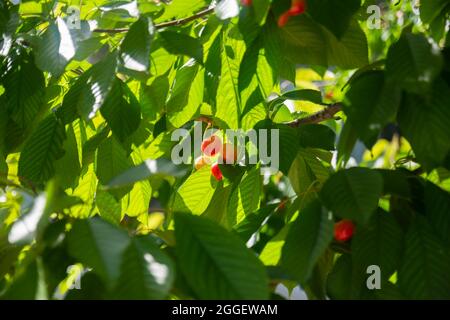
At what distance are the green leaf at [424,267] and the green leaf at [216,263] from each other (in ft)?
0.63

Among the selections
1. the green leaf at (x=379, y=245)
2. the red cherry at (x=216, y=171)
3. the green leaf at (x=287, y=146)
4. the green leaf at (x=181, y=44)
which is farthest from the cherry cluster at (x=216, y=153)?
the green leaf at (x=379, y=245)

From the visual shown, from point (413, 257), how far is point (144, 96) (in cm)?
50

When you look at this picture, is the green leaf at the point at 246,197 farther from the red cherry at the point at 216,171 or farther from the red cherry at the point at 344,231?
the red cherry at the point at 344,231

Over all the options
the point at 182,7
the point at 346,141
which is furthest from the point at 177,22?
the point at 346,141

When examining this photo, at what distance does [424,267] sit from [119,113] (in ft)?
1.44

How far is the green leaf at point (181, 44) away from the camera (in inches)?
35.4

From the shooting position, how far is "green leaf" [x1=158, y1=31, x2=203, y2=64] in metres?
0.90

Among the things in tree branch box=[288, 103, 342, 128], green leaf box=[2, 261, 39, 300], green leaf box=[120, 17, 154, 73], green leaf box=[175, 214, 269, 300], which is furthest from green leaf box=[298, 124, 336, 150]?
green leaf box=[2, 261, 39, 300]

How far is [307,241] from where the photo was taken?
717mm

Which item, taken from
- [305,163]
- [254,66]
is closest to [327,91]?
[305,163]

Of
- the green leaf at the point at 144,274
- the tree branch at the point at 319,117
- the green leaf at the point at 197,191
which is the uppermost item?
the green leaf at the point at 144,274

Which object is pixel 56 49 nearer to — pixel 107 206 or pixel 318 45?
pixel 107 206

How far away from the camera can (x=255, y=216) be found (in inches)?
36.0

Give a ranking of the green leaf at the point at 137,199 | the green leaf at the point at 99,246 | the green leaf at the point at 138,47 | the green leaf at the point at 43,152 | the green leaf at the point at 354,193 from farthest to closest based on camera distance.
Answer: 1. the green leaf at the point at 137,199
2. the green leaf at the point at 43,152
3. the green leaf at the point at 138,47
4. the green leaf at the point at 354,193
5. the green leaf at the point at 99,246
